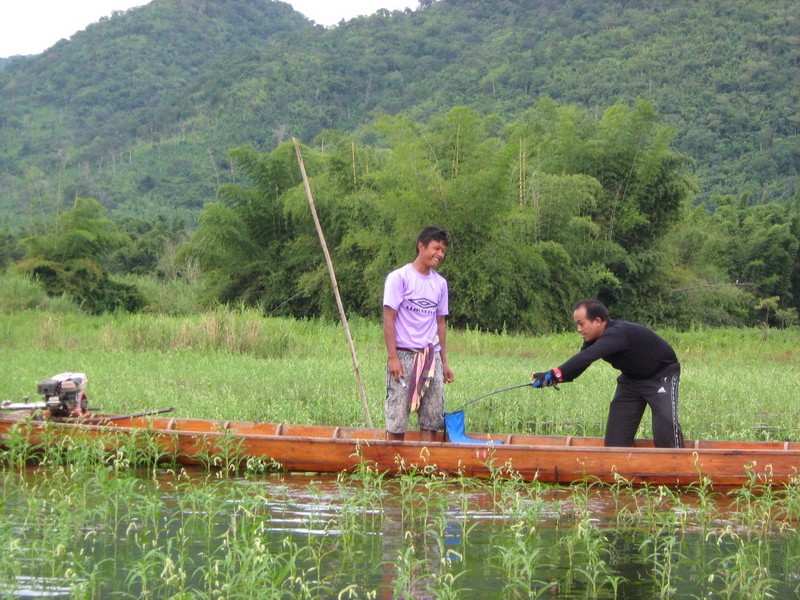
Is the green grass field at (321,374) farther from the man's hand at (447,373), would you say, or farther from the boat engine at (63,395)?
the man's hand at (447,373)

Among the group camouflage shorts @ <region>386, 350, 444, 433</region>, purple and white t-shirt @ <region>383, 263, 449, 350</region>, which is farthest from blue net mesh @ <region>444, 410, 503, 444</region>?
purple and white t-shirt @ <region>383, 263, 449, 350</region>

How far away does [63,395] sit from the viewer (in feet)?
26.3

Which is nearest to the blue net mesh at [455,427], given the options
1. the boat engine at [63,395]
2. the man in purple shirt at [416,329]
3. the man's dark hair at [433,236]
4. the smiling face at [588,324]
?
the man in purple shirt at [416,329]

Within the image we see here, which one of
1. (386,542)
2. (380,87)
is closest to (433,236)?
(386,542)

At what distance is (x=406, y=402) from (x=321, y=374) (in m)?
4.79

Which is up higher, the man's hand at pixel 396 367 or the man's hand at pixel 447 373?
the man's hand at pixel 396 367

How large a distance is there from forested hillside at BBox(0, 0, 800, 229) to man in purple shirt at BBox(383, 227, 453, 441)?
32.8m

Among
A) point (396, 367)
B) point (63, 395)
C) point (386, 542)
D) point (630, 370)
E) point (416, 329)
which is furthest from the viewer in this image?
point (63, 395)

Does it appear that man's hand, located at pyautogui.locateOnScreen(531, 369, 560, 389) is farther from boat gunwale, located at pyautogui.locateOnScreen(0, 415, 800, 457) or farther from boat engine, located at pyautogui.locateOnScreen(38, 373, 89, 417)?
boat engine, located at pyautogui.locateOnScreen(38, 373, 89, 417)

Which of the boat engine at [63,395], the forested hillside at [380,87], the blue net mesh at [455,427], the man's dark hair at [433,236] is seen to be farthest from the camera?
the forested hillside at [380,87]

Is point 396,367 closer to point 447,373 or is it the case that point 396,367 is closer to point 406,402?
point 406,402

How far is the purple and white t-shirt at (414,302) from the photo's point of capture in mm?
7070

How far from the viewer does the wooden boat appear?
712 cm

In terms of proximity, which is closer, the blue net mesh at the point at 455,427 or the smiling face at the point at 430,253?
the smiling face at the point at 430,253
